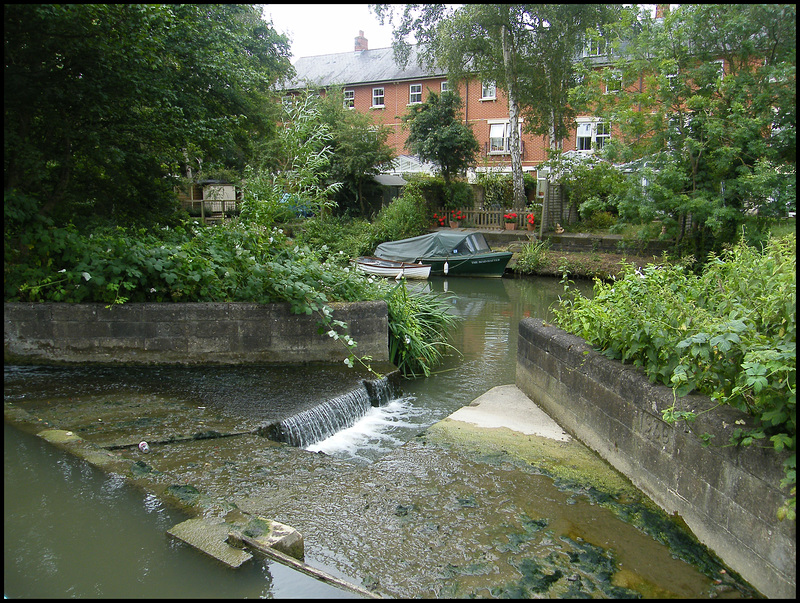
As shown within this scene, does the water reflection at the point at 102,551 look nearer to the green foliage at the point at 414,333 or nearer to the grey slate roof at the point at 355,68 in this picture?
the green foliage at the point at 414,333

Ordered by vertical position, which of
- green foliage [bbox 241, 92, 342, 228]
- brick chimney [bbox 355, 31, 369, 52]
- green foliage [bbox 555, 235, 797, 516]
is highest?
brick chimney [bbox 355, 31, 369, 52]

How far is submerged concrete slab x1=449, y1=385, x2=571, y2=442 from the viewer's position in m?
6.04

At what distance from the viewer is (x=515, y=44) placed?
25188 mm

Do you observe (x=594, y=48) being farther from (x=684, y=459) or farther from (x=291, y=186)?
(x=684, y=459)

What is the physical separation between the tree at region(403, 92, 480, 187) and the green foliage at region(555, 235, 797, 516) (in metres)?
23.2

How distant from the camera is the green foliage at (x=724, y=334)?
3174 millimetres

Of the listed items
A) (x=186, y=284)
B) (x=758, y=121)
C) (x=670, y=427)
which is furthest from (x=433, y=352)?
(x=758, y=121)

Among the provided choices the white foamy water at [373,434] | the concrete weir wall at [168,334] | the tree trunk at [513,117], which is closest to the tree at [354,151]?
the tree trunk at [513,117]

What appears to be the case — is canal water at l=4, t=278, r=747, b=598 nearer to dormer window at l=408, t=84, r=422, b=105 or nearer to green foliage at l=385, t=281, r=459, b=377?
green foliage at l=385, t=281, r=459, b=377

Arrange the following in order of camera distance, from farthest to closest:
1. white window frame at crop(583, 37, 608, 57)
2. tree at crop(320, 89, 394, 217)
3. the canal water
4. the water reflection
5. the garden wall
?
tree at crop(320, 89, 394, 217)
white window frame at crop(583, 37, 608, 57)
the garden wall
the canal water
the water reflection

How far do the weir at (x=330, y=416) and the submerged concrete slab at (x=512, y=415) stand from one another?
1.28 meters

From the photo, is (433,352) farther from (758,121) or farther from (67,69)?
(758,121)

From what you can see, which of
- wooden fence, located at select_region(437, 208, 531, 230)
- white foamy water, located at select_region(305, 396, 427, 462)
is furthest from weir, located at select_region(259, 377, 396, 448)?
wooden fence, located at select_region(437, 208, 531, 230)

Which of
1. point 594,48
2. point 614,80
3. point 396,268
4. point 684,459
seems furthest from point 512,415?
point 594,48
